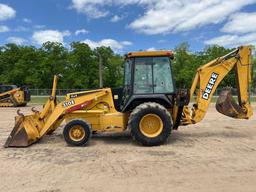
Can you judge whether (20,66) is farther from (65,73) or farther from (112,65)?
(112,65)

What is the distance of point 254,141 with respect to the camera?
10828 millimetres

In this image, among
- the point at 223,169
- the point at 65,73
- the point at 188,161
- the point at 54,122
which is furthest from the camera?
the point at 65,73

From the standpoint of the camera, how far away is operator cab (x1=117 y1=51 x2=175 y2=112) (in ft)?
34.3

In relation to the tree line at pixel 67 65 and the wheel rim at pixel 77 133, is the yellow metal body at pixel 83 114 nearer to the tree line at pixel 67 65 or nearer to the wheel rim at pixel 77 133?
the wheel rim at pixel 77 133

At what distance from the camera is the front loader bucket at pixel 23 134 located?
10117 mm

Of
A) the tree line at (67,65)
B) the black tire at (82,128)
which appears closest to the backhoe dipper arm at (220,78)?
the black tire at (82,128)

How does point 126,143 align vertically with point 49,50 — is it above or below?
below

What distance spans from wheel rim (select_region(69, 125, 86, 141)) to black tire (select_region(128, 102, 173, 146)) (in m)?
1.25

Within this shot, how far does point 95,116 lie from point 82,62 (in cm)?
5603

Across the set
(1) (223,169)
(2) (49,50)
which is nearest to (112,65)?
(2) (49,50)

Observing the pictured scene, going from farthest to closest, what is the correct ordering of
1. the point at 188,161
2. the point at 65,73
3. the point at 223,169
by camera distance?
the point at 65,73
the point at 188,161
the point at 223,169

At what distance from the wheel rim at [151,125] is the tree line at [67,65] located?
50.9 m

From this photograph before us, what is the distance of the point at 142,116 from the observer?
10133 mm

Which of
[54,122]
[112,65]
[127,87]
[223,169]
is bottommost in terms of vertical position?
[223,169]
